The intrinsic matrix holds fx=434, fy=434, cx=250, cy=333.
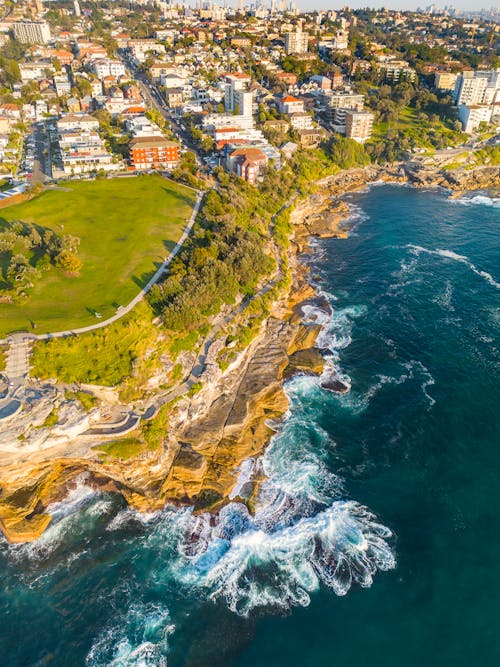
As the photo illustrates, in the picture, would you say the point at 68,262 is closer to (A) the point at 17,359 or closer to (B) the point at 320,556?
(A) the point at 17,359

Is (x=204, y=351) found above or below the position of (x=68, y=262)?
below

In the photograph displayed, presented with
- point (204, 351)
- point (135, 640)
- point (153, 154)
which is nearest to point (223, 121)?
point (153, 154)

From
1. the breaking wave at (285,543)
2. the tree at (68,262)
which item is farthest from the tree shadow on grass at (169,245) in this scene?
the breaking wave at (285,543)

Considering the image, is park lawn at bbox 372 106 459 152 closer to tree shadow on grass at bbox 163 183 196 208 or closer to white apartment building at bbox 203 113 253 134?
white apartment building at bbox 203 113 253 134

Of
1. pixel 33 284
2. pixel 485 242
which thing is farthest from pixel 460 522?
pixel 485 242

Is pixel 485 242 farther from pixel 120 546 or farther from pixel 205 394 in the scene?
pixel 120 546

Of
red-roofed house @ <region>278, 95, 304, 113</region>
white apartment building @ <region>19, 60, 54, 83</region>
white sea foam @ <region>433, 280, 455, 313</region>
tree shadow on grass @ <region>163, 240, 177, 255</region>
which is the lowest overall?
white sea foam @ <region>433, 280, 455, 313</region>

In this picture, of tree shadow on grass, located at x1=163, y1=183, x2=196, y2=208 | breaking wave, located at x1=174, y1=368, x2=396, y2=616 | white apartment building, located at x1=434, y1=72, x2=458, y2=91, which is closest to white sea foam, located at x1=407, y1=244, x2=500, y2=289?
tree shadow on grass, located at x1=163, y1=183, x2=196, y2=208
